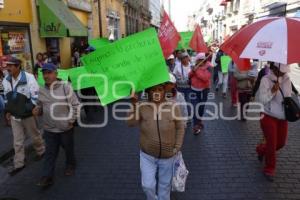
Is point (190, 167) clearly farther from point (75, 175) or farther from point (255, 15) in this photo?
point (255, 15)

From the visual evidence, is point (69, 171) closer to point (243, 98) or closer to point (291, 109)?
point (291, 109)

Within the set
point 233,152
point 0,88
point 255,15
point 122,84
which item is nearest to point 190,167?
point 233,152

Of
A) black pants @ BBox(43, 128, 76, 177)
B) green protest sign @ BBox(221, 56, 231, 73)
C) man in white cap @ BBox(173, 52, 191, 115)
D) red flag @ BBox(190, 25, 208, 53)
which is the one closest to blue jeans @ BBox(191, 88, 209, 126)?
man in white cap @ BBox(173, 52, 191, 115)

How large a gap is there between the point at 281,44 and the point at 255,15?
94.9 ft

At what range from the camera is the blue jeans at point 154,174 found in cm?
353

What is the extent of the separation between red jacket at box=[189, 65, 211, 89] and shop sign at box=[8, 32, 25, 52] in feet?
21.4

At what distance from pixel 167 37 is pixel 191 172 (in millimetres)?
3078

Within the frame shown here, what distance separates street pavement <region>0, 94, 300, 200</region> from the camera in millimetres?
4414

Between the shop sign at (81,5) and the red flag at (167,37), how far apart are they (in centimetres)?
887

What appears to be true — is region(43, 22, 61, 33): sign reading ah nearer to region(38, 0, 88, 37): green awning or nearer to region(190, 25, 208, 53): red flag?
region(38, 0, 88, 37): green awning

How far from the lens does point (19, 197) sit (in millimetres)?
4453

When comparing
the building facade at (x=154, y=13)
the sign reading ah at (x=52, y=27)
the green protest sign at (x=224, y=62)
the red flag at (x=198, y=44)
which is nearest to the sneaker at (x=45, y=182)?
the red flag at (x=198, y=44)

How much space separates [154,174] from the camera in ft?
11.7

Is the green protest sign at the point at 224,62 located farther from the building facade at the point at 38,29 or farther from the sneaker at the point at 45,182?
the sneaker at the point at 45,182
